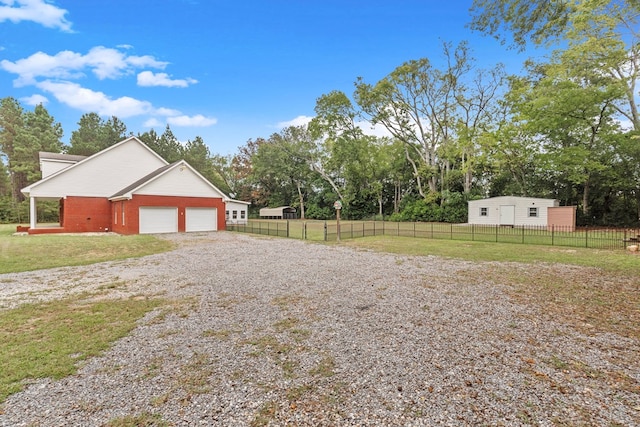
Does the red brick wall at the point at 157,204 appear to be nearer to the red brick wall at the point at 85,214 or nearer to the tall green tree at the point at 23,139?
the red brick wall at the point at 85,214

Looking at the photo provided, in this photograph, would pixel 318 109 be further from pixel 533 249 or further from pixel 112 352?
pixel 112 352

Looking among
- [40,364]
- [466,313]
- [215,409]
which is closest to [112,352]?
[40,364]

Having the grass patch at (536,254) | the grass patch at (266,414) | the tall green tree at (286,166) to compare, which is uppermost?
the tall green tree at (286,166)

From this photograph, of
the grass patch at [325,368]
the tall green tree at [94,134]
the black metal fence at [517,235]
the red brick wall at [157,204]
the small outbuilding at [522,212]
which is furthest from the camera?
the tall green tree at [94,134]

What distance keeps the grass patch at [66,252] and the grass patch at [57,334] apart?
17.1 feet

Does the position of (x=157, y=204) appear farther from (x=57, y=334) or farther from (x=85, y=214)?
(x=57, y=334)

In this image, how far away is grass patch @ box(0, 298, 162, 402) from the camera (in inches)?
132

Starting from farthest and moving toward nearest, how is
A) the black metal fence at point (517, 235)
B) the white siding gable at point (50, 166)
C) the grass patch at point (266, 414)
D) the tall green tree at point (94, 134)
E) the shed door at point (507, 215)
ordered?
1. the tall green tree at point (94, 134)
2. the shed door at point (507, 215)
3. the white siding gable at point (50, 166)
4. the black metal fence at point (517, 235)
5. the grass patch at point (266, 414)

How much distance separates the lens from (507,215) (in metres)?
25.9

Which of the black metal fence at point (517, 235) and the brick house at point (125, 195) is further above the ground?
the brick house at point (125, 195)

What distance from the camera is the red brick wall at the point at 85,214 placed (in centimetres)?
2056

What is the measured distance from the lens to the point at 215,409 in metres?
2.71

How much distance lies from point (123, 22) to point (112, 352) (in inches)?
579

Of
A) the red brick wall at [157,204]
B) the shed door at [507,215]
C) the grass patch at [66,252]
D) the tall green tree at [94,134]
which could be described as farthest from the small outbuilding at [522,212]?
the tall green tree at [94,134]
